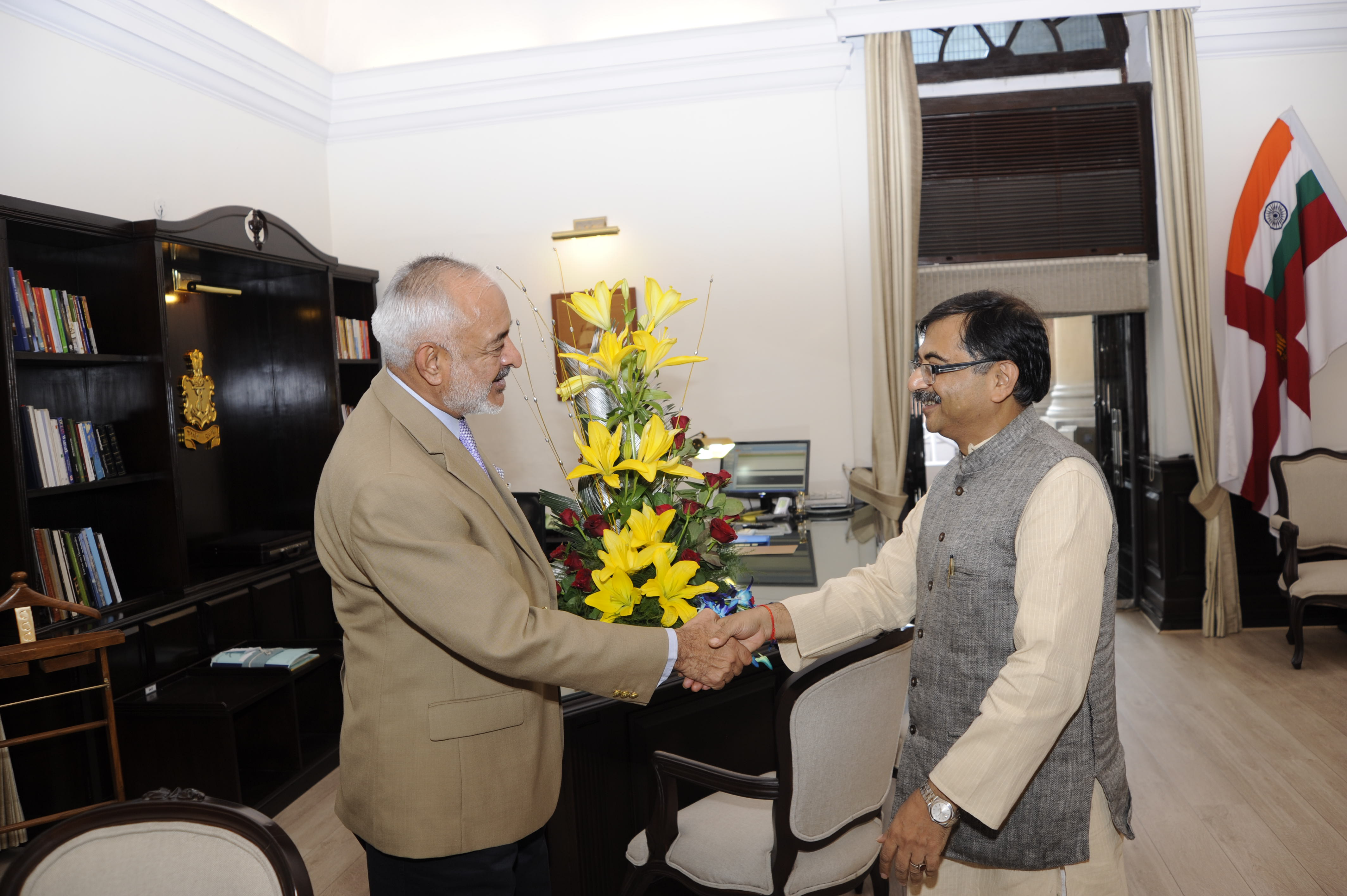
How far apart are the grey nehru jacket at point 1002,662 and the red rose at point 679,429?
0.56m

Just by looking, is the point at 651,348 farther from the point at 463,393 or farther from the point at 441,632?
the point at 441,632

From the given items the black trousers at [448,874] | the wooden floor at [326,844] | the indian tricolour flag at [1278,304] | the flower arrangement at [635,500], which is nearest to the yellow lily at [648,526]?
the flower arrangement at [635,500]

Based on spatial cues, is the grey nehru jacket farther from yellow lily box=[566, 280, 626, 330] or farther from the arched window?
the arched window

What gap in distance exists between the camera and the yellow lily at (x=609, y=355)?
1.79 m

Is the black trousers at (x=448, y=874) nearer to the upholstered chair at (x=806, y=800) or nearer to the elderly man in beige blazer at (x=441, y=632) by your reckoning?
the elderly man in beige blazer at (x=441, y=632)

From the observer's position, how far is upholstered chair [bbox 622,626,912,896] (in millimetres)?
1828

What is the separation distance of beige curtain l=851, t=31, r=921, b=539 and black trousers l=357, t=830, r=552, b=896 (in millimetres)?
3801

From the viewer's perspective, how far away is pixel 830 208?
17.7 feet

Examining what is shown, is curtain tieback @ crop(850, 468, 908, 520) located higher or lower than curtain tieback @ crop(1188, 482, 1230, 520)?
higher

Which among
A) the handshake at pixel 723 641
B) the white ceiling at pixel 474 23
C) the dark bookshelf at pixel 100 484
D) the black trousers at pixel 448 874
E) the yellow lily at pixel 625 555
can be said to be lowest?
the black trousers at pixel 448 874

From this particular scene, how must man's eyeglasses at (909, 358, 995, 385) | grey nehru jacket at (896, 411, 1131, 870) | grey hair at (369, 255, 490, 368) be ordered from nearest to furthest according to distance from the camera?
grey nehru jacket at (896, 411, 1131, 870) → man's eyeglasses at (909, 358, 995, 385) → grey hair at (369, 255, 490, 368)

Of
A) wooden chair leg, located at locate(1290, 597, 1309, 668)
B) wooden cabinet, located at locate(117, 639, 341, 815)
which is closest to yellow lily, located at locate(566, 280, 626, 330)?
wooden cabinet, located at locate(117, 639, 341, 815)

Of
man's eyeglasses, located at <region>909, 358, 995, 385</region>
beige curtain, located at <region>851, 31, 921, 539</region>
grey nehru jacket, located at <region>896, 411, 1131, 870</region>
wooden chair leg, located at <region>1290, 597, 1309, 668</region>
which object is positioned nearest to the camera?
grey nehru jacket, located at <region>896, 411, 1131, 870</region>

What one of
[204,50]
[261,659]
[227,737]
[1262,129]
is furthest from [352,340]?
[1262,129]
